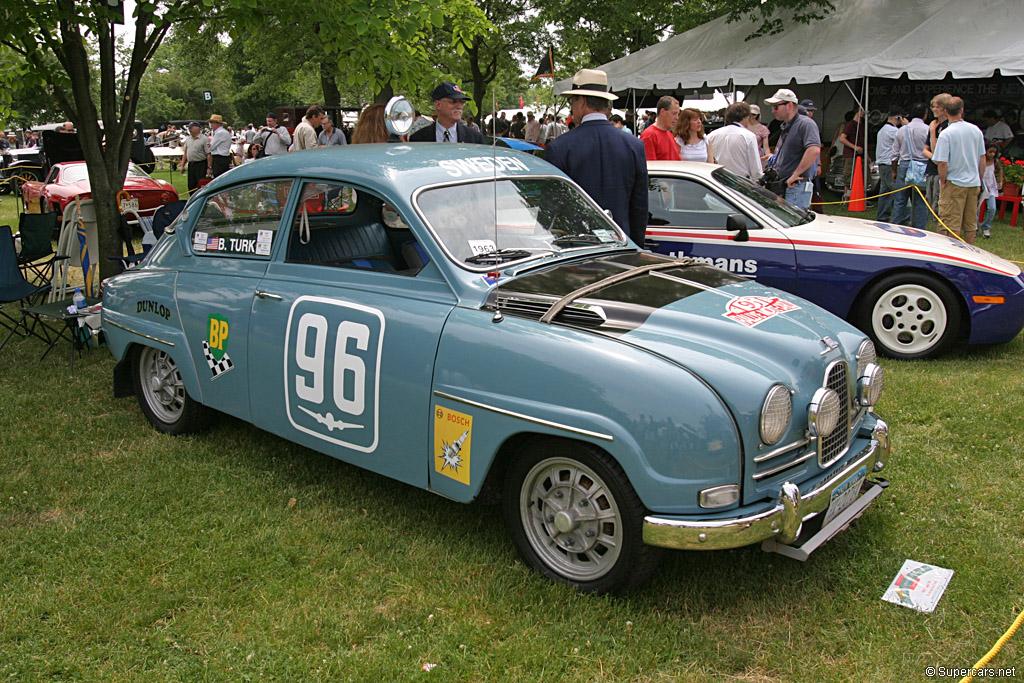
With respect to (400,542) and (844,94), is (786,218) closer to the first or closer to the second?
(400,542)

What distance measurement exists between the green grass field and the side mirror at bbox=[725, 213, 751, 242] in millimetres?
2151

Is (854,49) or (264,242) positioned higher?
(854,49)

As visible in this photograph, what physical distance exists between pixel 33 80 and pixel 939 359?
845cm

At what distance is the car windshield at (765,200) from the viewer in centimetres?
680

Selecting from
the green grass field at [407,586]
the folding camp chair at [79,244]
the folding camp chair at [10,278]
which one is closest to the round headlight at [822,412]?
the green grass field at [407,586]

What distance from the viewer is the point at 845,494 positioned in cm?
338

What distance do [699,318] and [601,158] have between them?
2.60 meters

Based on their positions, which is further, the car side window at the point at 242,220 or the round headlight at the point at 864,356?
the car side window at the point at 242,220

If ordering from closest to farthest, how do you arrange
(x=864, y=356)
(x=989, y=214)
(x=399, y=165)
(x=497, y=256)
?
(x=864, y=356) < (x=497, y=256) < (x=399, y=165) < (x=989, y=214)

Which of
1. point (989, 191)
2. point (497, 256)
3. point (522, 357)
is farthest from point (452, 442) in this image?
point (989, 191)

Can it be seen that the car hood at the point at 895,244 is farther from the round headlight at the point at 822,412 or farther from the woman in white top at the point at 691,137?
the round headlight at the point at 822,412

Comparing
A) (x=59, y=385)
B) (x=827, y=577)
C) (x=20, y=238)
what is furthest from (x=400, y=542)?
(x=20, y=238)

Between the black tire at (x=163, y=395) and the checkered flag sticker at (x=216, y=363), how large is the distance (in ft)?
1.59

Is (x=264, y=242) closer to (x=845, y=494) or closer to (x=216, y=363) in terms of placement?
(x=216, y=363)
